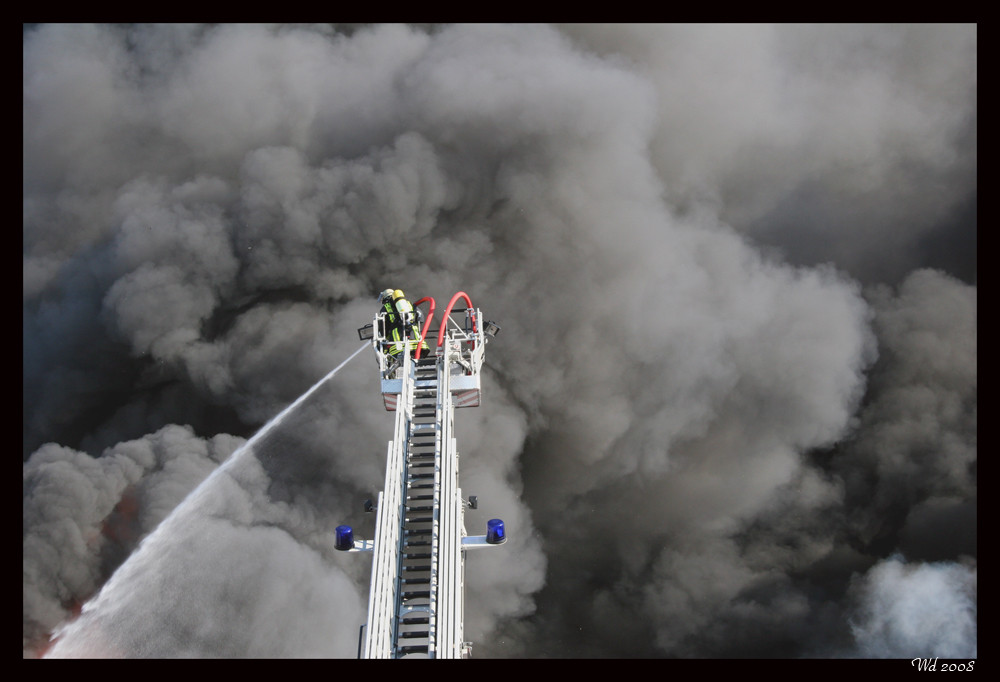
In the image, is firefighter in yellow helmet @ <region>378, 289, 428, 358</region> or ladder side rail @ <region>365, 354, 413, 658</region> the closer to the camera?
ladder side rail @ <region>365, 354, 413, 658</region>

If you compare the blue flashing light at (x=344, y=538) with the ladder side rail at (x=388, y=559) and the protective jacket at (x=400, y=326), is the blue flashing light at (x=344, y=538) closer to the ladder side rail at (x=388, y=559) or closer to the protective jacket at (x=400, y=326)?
the ladder side rail at (x=388, y=559)

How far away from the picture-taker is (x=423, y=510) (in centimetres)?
987

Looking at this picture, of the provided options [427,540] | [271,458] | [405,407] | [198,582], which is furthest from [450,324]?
[271,458]

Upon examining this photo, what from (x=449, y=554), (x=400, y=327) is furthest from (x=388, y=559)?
(x=400, y=327)

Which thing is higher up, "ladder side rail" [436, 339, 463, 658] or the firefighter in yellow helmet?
the firefighter in yellow helmet

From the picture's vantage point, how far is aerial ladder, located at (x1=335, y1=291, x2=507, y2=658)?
29.1ft

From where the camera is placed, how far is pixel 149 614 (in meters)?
18.3

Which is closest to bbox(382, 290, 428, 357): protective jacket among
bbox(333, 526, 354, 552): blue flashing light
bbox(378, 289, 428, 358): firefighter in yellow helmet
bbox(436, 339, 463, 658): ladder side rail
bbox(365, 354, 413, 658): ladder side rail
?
bbox(378, 289, 428, 358): firefighter in yellow helmet

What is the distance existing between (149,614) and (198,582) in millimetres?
1201

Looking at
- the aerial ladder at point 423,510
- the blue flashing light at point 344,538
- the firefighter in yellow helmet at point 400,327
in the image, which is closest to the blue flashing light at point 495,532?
the aerial ladder at point 423,510

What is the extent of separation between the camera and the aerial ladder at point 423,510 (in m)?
8.87

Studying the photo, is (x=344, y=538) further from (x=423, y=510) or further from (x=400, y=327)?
(x=400, y=327)

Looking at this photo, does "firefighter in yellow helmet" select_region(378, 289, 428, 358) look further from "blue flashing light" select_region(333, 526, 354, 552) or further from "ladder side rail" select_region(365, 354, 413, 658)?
"blue flashing light" select_region(333, 526, 354, 552)

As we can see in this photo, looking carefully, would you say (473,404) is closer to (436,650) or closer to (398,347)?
(398,347)
